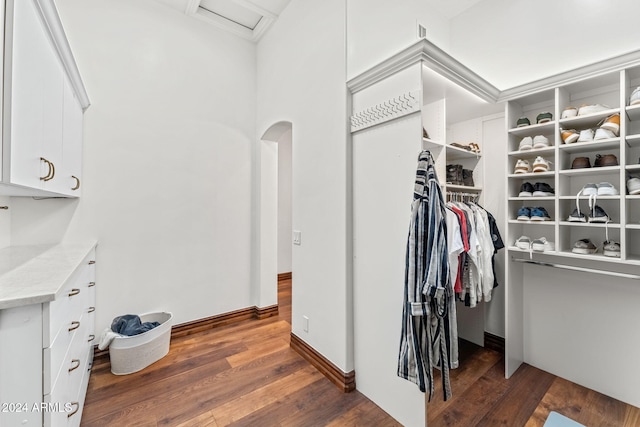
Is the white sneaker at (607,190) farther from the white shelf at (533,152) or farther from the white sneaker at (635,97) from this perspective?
the white sneaker at (635,97)

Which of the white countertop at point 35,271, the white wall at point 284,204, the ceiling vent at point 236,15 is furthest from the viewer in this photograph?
the white wall at point 284,204

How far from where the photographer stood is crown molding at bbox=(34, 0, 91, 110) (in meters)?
1.30

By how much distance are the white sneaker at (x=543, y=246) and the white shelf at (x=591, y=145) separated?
640 millimetres

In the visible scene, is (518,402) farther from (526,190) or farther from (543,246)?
(526,190)

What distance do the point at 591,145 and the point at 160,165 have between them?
11.0 feet

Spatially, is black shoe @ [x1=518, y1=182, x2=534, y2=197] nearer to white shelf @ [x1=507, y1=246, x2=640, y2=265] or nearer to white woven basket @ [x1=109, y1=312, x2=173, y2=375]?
white shelf @ [x1=507, y1=246, x2=640, y2=265]

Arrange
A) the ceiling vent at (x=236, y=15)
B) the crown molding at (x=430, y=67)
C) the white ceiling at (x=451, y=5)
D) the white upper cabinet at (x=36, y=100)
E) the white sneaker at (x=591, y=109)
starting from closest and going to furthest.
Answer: the white upper cabinet at (x=36, y=100)
the crown molding at (x=430, y=67)
the white sneaker at (x=591, y=109)
the white ceiling at (x=451, y=5)
the ceiling vent at (x=236, y=15)

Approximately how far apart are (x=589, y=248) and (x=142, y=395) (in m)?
3.13

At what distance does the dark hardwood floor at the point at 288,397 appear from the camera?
1713 mm

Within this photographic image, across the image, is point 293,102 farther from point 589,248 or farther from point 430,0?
point 589,248

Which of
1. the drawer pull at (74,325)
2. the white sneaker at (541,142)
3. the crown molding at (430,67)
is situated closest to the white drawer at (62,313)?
the drawer pull at (74,325)

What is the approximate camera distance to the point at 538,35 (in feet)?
7.27

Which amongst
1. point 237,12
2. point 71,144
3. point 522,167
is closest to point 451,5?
point 522,167

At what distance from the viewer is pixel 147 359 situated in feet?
7.39
